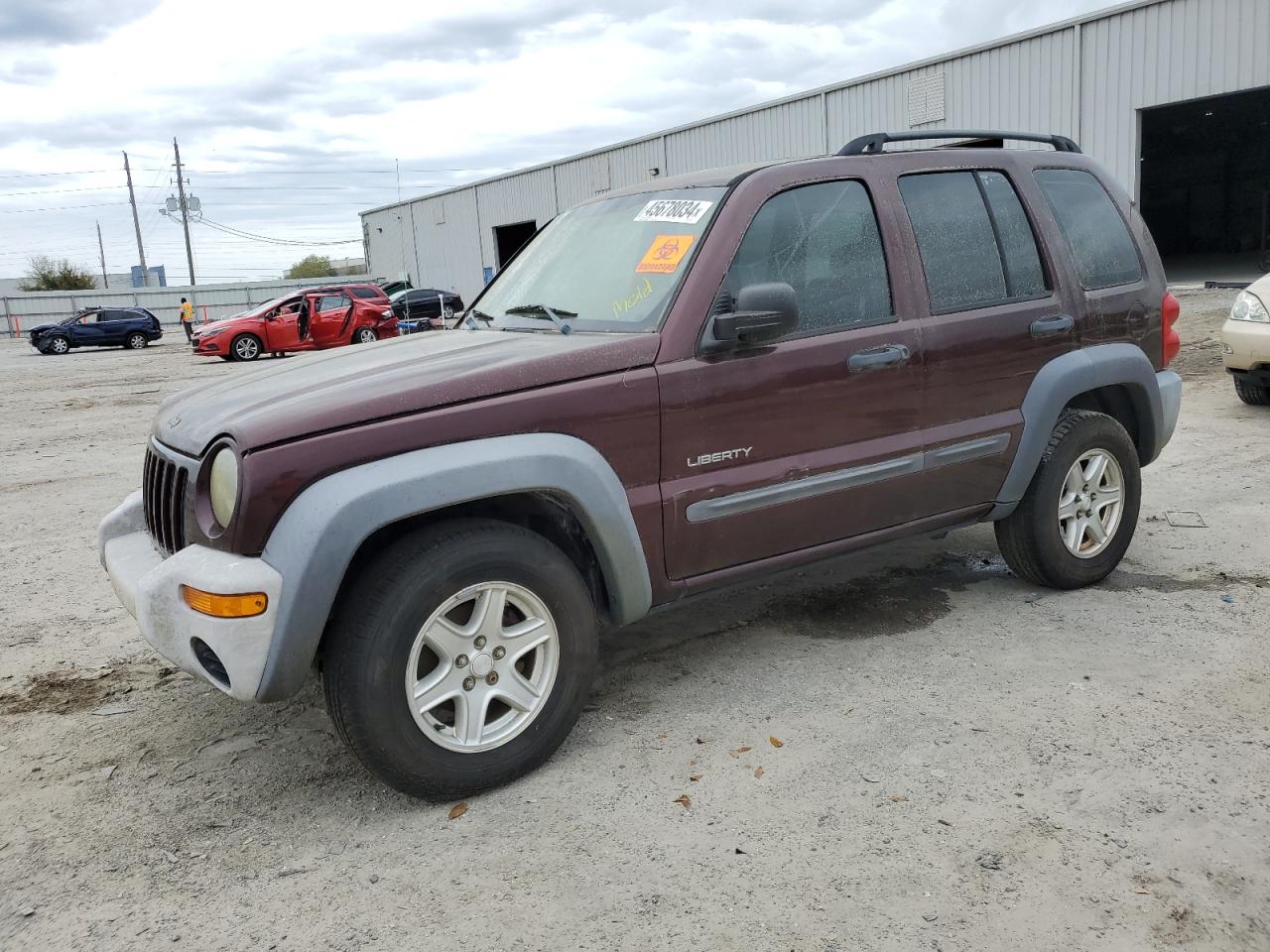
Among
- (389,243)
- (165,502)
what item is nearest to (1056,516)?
(165,502)

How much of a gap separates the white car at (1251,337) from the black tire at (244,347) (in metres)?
18.7

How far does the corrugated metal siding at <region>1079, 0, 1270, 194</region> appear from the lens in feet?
58.7

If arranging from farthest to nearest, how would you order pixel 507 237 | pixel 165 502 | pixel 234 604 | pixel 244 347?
pixel 507 237
pixel 244 347
pixel 165 502
pixel 234 604

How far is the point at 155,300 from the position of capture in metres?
51.1

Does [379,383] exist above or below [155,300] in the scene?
below

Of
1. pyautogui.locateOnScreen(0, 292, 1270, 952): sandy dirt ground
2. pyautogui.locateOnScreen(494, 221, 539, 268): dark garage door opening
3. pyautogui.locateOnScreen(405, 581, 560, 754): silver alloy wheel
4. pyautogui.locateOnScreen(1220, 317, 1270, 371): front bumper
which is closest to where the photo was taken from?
pyautogui.locateOnScreen(0, 292, 1270, 952): sandy dirt ground

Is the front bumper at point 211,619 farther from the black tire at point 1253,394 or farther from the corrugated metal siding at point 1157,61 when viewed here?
the corrugated metal siding at point 1157,61

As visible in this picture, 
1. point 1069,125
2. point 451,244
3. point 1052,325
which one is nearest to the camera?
point 1052,325

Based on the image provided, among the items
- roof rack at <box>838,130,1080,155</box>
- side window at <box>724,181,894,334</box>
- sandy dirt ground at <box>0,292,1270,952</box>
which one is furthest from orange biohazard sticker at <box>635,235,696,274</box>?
sandy dirt ground at <box>0,292,1270,952</box>

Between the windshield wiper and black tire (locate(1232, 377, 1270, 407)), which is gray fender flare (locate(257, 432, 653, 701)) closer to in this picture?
the windshield wiper

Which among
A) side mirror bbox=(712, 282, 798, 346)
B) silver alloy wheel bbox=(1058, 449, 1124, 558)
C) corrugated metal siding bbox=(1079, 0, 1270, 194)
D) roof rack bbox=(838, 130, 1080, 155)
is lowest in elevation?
silver alloy wheel bbox=(1058, 449, 1124, 558)

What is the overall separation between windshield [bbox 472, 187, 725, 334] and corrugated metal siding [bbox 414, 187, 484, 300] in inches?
1508

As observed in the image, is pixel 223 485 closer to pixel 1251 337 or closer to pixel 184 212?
pixel 1251 337

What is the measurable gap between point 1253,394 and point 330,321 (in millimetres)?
18302
